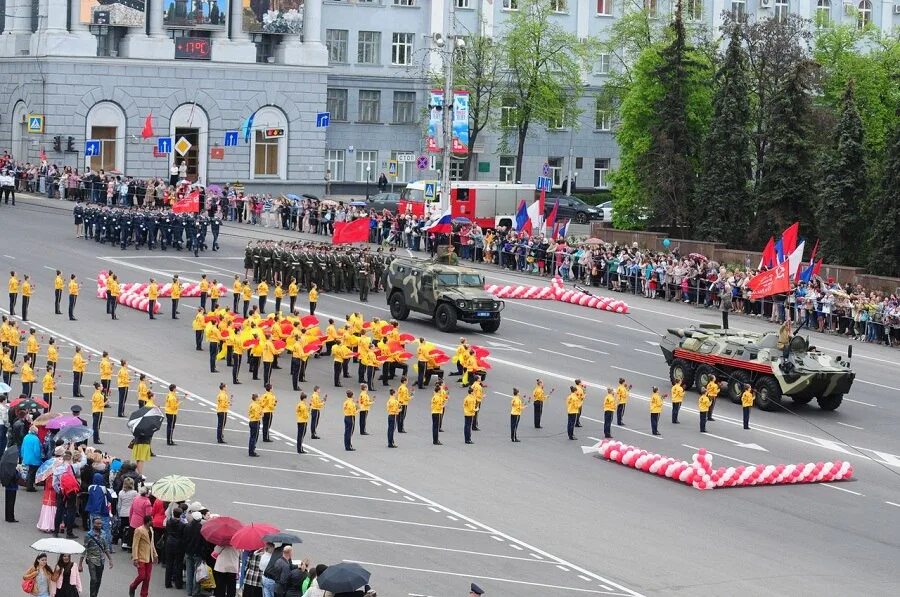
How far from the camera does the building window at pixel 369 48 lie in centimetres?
8494

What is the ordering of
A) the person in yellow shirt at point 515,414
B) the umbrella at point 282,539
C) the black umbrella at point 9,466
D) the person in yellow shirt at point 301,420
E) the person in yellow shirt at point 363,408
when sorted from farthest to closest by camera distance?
the person in yellow shirt at point 515,414, the person in yellow shirt at point 363,408, the person in yellow shirt at point 301,420, the black umbrella at point 9,466, the umbrella at point 282,539

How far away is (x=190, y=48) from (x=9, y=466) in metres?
54.4

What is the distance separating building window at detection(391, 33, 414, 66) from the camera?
85688mm

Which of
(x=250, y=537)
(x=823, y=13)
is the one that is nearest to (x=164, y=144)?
(x=823, y=13)

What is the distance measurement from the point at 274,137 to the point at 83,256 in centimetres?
2661

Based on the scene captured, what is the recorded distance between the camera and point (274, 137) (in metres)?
80.0

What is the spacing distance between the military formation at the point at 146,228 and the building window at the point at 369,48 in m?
28.5

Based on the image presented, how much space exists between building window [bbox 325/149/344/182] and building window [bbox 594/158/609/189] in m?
14.8

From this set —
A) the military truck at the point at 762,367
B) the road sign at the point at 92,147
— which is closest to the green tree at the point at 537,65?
the road sign at the point at 92,147

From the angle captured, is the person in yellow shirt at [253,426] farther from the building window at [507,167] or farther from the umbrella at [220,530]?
the building window at [507,167]

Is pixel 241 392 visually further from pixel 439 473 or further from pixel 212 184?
pixel 212 184

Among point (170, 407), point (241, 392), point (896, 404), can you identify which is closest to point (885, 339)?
point (896, 404)

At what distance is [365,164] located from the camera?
8638 cm

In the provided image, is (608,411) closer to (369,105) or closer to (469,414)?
(469,414)
